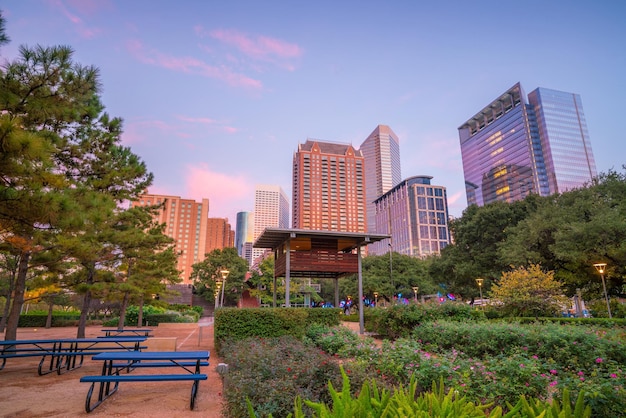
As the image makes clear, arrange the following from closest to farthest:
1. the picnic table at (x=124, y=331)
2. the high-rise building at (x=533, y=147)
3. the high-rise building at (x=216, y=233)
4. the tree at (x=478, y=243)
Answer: the picnic table at (x=124, y=331)
the tree at (x=478, y=243)
the high-rise building at (x=533, y=147)
the high-rise building at (x=216, y=233)

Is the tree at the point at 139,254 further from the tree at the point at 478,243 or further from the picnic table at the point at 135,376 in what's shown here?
the tree at the point at 478,243

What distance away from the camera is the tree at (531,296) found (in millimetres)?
18913

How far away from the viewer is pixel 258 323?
1273 centimetres

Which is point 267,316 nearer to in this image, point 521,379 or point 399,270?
point 521,379

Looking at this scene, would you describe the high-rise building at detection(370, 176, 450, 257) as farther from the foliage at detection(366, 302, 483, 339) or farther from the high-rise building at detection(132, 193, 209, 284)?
the foliage at detection(366, 302, 483, 339)

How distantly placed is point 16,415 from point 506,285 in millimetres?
21419

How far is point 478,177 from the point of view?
16750cm

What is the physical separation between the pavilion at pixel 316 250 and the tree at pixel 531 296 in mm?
7805

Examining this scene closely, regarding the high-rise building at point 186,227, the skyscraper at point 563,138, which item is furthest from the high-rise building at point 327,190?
the skyscraper at point 563,138

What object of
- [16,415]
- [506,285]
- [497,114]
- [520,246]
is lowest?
[16,415]

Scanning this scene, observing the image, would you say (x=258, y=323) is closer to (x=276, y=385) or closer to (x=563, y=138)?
(x=276, y=385)

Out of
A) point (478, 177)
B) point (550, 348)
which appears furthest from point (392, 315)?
point (478, 177)

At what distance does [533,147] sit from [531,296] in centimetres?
14546

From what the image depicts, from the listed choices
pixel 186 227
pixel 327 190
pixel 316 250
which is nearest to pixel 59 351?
pixel 316 250
